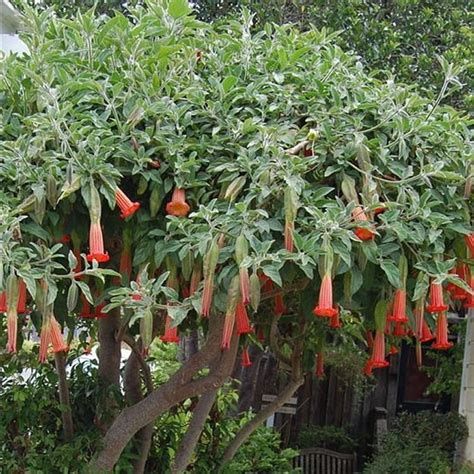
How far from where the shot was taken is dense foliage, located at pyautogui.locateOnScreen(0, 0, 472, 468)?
3238 millimetres

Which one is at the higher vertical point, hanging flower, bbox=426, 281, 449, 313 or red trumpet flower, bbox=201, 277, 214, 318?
hanging flower, bbox=426, 281, 449, 313

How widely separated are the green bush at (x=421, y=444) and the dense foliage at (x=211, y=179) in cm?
366

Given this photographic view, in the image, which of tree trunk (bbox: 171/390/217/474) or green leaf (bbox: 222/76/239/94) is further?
tree trunk (bbox: 171/390/217/474)

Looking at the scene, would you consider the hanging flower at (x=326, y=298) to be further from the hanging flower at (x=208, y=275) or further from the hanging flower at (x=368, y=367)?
the hanging flower at (x=368, y=367)

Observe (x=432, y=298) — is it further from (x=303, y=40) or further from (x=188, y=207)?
(x=303, y=40)

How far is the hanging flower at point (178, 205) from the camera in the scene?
350 cm

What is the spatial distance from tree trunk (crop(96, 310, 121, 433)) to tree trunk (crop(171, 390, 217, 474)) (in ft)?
1.68

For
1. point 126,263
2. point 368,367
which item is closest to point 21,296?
point 126,263

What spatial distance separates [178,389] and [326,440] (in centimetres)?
614

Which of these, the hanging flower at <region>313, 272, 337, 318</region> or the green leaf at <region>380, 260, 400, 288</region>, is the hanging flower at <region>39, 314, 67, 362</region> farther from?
the green leaf at <region>380, 260, 400, 288</region>

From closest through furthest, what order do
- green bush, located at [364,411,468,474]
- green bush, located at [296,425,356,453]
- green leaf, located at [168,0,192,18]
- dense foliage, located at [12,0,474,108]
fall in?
green leaf, located at [168,0,192,18] → dense foliage, located at [12,0,474,108] → green bush, located at [364,411,468,474] → green bush, located at [296,425,356,453]

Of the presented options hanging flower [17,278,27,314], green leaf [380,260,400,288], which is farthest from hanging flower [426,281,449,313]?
hanging flower [17,278,27,314]

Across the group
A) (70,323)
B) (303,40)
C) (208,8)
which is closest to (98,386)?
(70,323)

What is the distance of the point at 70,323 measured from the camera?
159 inches
